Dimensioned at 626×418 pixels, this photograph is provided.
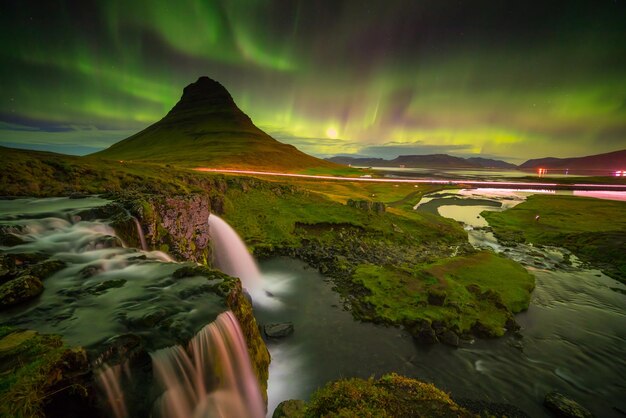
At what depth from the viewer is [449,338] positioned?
52.6 feet

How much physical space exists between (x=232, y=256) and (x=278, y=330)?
11.0m

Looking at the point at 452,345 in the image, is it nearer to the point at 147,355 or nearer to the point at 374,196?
the point at 147,355

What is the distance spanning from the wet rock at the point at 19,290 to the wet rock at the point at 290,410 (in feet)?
30.2

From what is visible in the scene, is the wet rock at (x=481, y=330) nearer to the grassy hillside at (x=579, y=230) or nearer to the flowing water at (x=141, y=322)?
the flowing water at (x=141, y=322)

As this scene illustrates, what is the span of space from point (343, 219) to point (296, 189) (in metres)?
13.2

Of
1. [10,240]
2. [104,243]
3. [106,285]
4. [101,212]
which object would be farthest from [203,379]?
[101,212]

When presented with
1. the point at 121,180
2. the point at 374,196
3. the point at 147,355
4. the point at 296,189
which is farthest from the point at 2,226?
the point at 374,196

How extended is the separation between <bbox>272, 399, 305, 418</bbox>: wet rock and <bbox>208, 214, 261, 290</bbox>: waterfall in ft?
44.5

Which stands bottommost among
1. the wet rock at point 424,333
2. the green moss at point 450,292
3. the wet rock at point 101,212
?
the wet rock at point 424,333

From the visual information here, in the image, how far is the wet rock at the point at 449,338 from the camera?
15809 millimetres

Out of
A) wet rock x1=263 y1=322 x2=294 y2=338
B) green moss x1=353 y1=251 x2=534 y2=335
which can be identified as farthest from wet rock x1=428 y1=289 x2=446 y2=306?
wet rock x1=263 y1=322 x2=294 y2=338

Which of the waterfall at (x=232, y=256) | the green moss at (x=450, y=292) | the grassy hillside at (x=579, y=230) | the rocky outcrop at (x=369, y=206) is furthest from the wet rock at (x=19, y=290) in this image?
the grassy hillside at (x=579, y=230)

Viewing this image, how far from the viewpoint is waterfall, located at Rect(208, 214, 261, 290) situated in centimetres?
2423

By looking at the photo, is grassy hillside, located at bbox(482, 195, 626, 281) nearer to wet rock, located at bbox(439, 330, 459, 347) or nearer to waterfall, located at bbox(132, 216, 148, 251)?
wet rock, located at bbox(439, 330, 459, 347)
